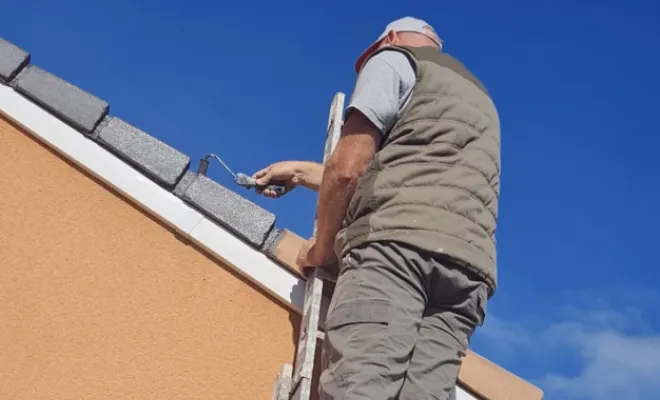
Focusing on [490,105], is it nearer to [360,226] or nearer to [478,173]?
[478,173]

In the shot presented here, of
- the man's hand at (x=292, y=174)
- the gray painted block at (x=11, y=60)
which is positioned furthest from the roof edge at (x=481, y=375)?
the gray painted block at (x=11, y=60)

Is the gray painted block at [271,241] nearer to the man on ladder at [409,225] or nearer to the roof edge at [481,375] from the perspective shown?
the roof edge at [481,375]

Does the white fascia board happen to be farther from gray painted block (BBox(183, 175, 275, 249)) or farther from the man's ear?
the man's ear

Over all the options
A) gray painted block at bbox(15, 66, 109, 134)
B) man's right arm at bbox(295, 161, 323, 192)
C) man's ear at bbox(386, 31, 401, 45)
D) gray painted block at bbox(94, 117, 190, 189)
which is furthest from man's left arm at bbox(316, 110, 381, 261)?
gray painted block at bbox(15, 66, 109, 134)

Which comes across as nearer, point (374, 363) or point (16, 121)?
point (374, 363)

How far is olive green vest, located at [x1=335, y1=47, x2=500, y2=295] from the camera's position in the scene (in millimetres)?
2117

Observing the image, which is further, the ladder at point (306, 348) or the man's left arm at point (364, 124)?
the ladder at point (306, 348)

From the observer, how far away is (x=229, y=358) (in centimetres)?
286

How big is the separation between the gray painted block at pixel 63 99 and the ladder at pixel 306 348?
0.96 meters

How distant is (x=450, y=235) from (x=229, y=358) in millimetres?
1137

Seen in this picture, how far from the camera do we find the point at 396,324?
6.63ft

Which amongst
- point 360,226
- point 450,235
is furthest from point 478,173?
point 360,226

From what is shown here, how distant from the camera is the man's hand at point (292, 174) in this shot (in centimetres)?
292

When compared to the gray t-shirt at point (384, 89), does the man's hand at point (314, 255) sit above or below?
below
